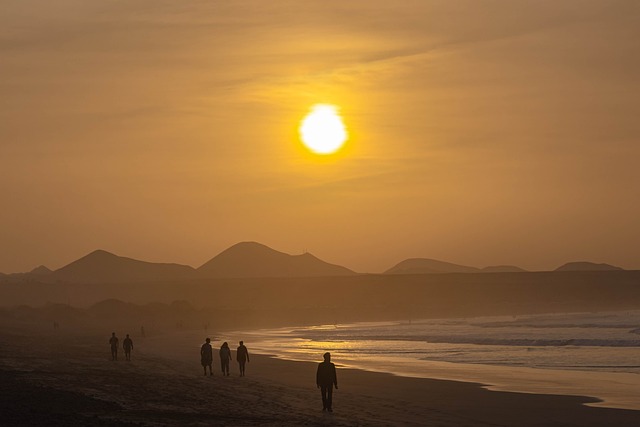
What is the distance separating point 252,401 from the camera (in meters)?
25.4

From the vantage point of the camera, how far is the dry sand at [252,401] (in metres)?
21.4

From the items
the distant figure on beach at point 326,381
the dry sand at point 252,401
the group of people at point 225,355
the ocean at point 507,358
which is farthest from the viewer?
the group of people at point 225,355

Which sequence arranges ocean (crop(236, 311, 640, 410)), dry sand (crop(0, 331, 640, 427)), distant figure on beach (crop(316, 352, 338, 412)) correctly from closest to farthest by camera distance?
1. dry sand (crop(0, 331, 640, 427))
2. distant figure on beach (crop(316, 352, 338, 412))
3. ocean (crop(236, 311, 640, 410))

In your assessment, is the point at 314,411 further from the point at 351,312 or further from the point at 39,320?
the point at 351,312

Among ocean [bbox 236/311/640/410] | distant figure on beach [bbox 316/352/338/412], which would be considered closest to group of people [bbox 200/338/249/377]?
ocean [bbox 236/311/640/410]

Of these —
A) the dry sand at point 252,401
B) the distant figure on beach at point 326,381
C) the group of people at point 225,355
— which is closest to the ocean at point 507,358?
the dry sand at point 252,401

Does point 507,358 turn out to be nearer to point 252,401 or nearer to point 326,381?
point 252,401

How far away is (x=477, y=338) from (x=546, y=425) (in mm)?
42385

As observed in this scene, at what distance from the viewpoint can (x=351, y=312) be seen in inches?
5846

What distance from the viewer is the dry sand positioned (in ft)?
70.2

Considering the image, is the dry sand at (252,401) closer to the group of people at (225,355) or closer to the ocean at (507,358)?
the group of people at (225,355)

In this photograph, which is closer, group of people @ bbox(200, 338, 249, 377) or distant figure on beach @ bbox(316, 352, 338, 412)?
distant figure on beach @ bbox(316, 352, 338, 412)

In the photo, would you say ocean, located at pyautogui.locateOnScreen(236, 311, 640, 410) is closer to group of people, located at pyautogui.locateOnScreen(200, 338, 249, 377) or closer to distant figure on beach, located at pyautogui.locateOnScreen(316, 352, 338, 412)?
group of people, located at pyautogui.locateOnScreen(200, 338, 249, 377)

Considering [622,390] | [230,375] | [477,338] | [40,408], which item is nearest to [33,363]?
[230,375]
